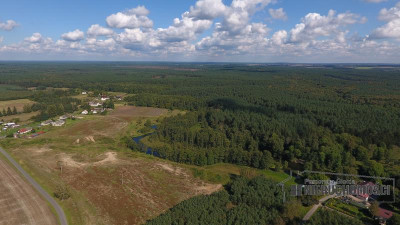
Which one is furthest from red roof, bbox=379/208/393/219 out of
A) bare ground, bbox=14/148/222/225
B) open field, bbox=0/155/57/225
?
open field, bbox=0/155/57/225

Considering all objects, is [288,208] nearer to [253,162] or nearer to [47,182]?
[253,162]

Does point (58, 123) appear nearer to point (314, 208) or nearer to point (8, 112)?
point (8, 112)

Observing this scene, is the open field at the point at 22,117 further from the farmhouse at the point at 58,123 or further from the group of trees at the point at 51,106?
the farmhouse at the point at 58,123

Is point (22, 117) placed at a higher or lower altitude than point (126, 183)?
higher

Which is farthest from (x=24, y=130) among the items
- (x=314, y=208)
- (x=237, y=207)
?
(x=314, y=208)

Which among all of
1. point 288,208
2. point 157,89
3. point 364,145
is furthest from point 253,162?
point 157,89

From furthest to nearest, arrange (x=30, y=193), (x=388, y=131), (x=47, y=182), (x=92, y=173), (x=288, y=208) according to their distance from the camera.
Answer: (x=388, y=131)
(x=92, y=173)
(x=47, y=182)
(x=30, y=193)
(x=288, y=208)
